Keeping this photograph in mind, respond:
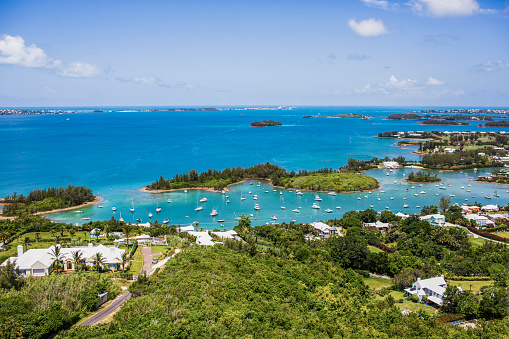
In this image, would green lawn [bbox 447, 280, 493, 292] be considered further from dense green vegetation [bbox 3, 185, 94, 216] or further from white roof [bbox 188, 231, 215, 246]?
dense green vegetation [bbox 3, 185, 94, 216]

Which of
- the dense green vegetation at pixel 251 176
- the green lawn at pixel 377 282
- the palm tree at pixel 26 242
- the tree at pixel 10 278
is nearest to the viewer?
the tree at pixel 10 278

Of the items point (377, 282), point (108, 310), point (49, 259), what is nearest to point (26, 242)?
point (49, 259)

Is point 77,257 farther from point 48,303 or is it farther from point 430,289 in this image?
point 430,289

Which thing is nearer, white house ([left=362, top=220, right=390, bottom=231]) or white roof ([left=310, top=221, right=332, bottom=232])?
white roof ([left=310, top=221, right=332, bottom=232])

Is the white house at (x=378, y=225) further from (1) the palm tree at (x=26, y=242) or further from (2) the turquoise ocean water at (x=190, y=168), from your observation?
(1) the palm tree at (x=26, y=242)

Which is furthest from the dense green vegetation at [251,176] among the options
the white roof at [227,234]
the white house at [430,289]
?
the white house at [430,289]

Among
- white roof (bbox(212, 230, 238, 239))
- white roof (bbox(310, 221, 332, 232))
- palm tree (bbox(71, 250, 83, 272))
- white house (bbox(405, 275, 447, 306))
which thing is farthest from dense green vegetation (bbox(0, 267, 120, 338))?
white roof (bbox(310, 221, 332, 232))
